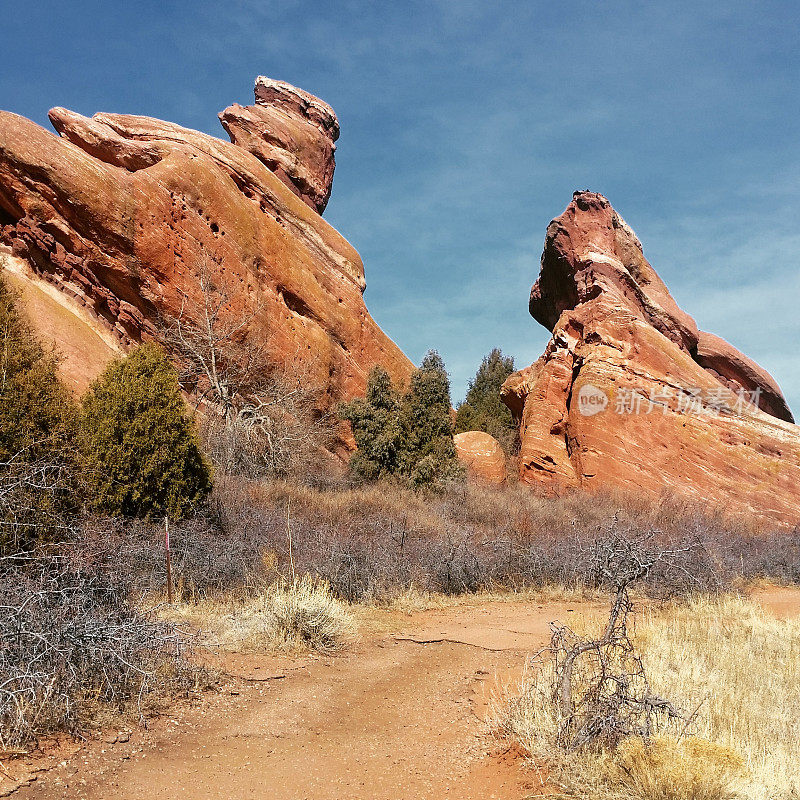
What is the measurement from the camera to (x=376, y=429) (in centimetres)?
1958

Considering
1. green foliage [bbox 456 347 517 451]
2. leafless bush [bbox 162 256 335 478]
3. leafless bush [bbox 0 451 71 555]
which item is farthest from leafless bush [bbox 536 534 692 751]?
green foliage [bbox 456 347 517 451]

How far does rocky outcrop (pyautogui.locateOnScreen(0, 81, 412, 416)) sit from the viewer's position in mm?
16266

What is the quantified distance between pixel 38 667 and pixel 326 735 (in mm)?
2068

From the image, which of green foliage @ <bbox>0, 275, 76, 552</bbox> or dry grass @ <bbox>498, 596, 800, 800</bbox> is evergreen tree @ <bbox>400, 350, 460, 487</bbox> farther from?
green foliage @ <bbox>0, 275, 76, 552</bbox>

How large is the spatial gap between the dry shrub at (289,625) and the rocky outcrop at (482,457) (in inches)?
592

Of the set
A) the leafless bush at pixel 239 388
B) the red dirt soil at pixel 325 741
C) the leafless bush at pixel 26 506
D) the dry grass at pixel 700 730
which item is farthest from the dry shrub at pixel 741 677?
the leafless bush at pixel 239 388

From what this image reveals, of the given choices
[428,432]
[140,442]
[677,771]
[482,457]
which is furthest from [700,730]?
[482,457]

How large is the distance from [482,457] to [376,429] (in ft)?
18.0

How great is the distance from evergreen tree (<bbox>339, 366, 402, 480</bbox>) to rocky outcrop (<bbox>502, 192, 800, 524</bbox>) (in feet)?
18.5

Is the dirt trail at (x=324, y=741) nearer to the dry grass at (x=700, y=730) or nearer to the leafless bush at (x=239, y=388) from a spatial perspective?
the dry grass at (x=700, y=730)

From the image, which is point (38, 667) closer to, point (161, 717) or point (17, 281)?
point (161, 717)

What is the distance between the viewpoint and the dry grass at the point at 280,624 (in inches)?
267

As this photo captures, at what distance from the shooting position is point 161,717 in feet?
15.8

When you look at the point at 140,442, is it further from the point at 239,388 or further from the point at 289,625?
the point at 239,388
